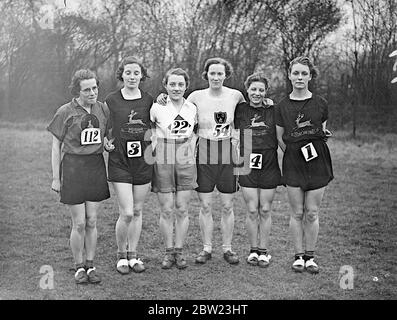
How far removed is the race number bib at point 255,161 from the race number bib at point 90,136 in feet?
2.87

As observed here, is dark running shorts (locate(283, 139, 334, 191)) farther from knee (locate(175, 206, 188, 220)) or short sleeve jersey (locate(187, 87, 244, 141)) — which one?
knee (locate(175, 206, 188, 220))

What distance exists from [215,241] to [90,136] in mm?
1273

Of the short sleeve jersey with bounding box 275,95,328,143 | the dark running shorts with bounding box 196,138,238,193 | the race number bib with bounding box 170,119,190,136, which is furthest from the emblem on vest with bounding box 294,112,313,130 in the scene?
the race number bib with bounding box 170,119,190,136

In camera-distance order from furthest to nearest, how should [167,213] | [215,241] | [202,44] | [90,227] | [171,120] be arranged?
[202,44], [215,241], [167,213], [171,120], [90,227]

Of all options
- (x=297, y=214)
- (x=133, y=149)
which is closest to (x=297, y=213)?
(x=297, y=214)

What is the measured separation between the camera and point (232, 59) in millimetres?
3662

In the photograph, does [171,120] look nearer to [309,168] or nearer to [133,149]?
[133,149]

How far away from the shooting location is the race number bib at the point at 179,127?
290 centimetres

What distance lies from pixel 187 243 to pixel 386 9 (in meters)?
2.01

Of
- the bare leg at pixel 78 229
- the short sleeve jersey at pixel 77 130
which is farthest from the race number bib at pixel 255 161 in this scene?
the bare leg at pixel 78 229

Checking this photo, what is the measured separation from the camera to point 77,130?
2680 millimetres

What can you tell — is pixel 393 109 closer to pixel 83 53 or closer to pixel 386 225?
pixel 386 225

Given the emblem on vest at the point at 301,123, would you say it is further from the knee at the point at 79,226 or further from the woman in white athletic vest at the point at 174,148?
the knee at the point at 79,226
